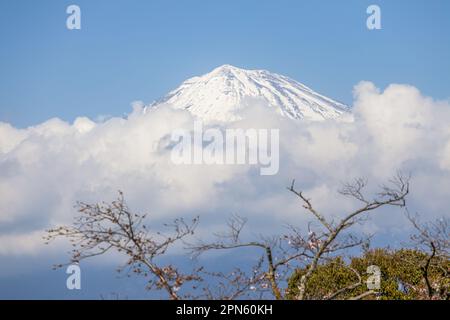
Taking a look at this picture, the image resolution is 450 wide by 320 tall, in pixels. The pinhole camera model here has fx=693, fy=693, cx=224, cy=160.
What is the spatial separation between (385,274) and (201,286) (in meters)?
24.9

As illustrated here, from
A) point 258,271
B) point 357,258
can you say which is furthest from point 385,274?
point 258,271

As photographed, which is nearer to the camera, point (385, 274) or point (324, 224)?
point (324, 224)
